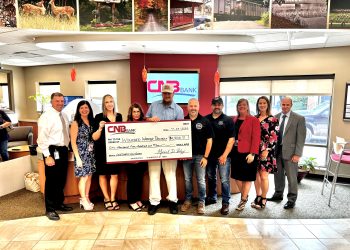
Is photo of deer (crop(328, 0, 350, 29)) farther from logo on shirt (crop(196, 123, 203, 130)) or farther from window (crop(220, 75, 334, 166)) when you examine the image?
window (crop(220, 75, 334, 166))

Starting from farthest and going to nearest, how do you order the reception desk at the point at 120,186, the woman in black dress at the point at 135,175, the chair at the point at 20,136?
the chair at the point at 20,136 < the reception desk at the point at 120,186 < the woman in black dress at the point at 135,175

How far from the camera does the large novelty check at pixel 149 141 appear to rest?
321 centimetres

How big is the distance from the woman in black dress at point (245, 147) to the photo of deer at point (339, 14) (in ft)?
4.11

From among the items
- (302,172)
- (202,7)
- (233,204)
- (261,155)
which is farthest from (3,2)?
(302,172)

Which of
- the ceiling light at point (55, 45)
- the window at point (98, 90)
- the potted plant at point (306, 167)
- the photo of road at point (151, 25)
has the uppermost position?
the ceiling light at point (55, 45)

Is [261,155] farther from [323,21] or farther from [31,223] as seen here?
[31,223]

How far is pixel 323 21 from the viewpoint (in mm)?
2863

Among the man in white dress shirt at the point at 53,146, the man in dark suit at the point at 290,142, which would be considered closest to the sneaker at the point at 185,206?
the man in dark suit at the point at 290,142

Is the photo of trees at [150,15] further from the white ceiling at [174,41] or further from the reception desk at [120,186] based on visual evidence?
the reception desk at [120,186]

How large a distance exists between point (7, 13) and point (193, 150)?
269 cm

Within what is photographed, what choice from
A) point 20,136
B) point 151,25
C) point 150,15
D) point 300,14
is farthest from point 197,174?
point 20,136

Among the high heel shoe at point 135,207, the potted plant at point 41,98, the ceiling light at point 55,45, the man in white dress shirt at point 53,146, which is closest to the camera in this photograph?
the man in white dress shirt at point 53,146

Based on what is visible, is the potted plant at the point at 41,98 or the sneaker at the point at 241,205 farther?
the potted plant at the point at 41,98

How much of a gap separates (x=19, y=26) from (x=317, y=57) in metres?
4.91
